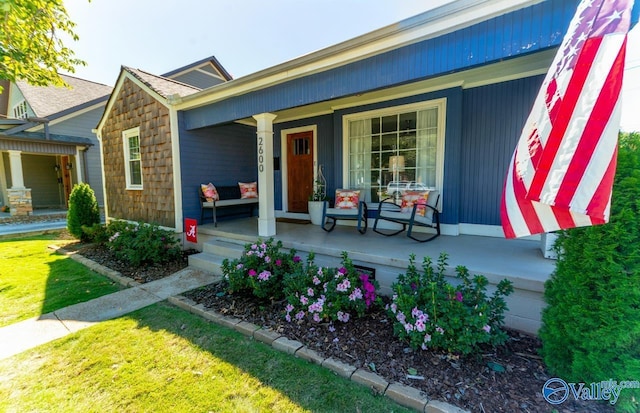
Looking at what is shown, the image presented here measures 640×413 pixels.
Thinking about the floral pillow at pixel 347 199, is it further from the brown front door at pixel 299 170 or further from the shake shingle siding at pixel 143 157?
the shake shingle siding at pixel 143 157

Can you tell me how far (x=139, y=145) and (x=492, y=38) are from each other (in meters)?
6.88

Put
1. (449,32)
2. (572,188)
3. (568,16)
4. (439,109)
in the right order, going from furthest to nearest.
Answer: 1. (439,109)
2. (449,32)
3. (568,16)
4. (572,188)

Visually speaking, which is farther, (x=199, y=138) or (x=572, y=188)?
(x=199, y=138)

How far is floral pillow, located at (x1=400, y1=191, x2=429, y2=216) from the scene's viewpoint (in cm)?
427

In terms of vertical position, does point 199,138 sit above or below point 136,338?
above

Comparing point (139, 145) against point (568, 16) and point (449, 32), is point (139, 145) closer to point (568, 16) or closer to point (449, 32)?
point (449, 32)

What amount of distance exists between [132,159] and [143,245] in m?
3.38

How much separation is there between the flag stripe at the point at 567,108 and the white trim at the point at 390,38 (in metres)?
1.50

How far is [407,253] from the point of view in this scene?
3.27 m

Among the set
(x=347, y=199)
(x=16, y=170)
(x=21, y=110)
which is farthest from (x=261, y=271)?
(x=21, y=110)

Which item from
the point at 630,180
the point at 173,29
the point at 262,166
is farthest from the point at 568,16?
the point at 173,29

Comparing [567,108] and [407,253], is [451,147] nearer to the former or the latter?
[407,253]

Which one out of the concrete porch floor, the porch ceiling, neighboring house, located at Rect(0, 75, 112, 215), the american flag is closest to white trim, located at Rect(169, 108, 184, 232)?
the concrete porch floor

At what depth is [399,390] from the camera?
174 centimetres
